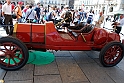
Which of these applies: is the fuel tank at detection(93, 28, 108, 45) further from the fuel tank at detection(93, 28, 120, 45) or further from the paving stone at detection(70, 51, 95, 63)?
the paving stone at detection(70, 51, 95, 63)

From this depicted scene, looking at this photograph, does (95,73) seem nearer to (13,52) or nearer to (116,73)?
(116,73)

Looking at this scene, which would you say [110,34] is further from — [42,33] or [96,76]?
[42,33]

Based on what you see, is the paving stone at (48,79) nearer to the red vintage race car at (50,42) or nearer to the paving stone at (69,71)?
the paving stone at (69,71)

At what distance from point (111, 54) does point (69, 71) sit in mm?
1248

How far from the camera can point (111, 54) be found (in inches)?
152

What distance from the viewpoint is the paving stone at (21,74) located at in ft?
9.97

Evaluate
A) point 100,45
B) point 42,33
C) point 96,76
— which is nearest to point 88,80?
point 96,76

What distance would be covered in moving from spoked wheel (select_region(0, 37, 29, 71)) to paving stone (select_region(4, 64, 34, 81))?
0.37 feet

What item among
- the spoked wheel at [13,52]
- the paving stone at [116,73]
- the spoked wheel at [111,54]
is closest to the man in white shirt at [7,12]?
the spoked wheel at [13,52]

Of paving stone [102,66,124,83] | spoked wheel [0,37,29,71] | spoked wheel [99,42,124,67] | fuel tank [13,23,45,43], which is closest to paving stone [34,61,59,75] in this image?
spoked wheel [0,37,29,71]

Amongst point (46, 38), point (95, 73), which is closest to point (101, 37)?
point (95, 73)

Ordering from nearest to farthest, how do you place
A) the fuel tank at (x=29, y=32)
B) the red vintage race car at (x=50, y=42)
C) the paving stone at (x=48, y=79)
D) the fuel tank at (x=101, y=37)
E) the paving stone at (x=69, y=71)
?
1. the paving stone at (x=48, y=79)
2. the paving stone at (x=69, y=71)
3. the red vintage race car at (x=50, y=42)
4. the fuel tank at (x=29, y=32)
5. the fuel tank at (x=101, y=37)

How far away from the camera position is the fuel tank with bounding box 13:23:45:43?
11.6 feet

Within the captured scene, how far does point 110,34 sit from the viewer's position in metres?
4.15
